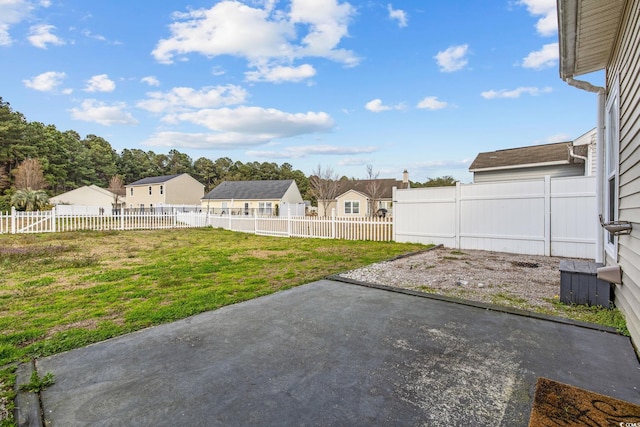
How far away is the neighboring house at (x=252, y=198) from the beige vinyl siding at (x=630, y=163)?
28.9 meters

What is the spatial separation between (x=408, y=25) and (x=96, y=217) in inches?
675

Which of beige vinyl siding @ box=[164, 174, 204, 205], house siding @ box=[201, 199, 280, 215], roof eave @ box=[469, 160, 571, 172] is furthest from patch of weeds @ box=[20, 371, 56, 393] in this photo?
beige vinyl siding @ box=[164, 174, 204, 205]

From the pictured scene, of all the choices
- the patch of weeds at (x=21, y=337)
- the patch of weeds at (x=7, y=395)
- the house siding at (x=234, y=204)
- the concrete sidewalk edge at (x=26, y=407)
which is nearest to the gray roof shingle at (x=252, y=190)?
the house siding at (x=234, y=204)

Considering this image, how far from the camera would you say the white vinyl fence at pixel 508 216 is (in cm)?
734

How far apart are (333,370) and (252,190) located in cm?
3352

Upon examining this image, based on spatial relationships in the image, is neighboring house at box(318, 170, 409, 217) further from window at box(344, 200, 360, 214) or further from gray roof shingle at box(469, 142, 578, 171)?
gray roof shingle at box(469, 142, 578, 171)

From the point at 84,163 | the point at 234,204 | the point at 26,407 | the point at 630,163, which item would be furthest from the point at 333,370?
the point at 84,163

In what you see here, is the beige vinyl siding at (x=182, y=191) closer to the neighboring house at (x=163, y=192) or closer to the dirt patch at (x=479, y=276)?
the neighboring house at (x=163, y=192)

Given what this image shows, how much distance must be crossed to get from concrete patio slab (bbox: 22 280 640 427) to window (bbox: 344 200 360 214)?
26261 mm

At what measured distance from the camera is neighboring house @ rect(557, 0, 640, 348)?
108 inches

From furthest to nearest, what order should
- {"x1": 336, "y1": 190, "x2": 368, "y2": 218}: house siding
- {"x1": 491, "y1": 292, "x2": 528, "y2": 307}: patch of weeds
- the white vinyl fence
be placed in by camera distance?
{"x1": 336, "y1": 190, "x2": 368, "y2": 218}: house siding, the white vinyl fence, {"x1": 491, "y1": 292, "x2": 528, "y2": 307}: patch of weeds

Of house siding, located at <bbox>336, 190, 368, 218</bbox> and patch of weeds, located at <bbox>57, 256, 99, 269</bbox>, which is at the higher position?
house siding, located at <bbox>336, 190, 368, 218</bbox>

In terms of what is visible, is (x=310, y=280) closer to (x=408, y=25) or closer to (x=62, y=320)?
(x=62, y=320)

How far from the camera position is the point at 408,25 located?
10594mm
